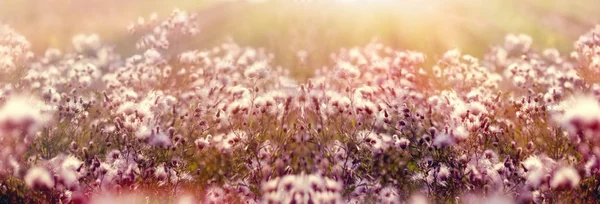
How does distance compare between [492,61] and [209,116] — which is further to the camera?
[492,61]

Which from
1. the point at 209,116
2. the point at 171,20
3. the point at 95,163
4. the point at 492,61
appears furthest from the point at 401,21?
the point at 95,163

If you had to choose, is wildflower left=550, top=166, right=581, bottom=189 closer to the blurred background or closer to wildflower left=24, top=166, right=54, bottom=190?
wildflower left=24, top=166, right=54, bottom=190

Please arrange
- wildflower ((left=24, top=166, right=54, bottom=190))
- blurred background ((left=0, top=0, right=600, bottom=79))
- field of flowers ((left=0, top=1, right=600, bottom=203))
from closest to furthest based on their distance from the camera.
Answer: wildflower ((left=24, top=166, right=54, bottom=190)), field of flowers ((left=0, top=1, right=600, bottom=203)), blurred background ((left=0, top=0, right=600, bottom=79))

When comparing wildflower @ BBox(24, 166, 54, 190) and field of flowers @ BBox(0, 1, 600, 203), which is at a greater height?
field of flowers @ BBox(0, 1, 600, 203)

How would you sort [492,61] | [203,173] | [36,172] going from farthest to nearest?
[492,61] < [203,173] < [36,172]

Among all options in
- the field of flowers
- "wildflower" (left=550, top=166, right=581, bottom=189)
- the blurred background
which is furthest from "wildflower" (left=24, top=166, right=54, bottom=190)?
the blurred background

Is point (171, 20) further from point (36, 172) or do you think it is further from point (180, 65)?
point (36, 172)

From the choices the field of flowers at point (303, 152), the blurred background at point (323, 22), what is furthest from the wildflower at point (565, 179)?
the blurred background at point (323, 22)

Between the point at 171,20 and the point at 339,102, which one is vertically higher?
the point at 171,20
